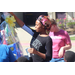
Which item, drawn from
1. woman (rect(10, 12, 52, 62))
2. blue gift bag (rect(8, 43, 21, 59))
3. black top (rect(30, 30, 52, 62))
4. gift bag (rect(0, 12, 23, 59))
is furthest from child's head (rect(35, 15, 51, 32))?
blue gift bag (rect(8, 43, 21, 59))

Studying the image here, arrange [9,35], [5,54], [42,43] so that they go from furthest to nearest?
1. [9,35]
2. [42,43]
3. [5,54]

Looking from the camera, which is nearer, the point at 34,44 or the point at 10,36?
the point at 34,44

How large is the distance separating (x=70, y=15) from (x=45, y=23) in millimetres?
13829

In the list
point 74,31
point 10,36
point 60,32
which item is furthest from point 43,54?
point 74,31

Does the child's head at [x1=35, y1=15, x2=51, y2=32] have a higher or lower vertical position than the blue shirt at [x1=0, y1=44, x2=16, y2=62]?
higher

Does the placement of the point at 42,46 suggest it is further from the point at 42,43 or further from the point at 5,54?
the point at 5,54

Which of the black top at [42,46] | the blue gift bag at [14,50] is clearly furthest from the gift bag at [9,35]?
the black top at [42,46]

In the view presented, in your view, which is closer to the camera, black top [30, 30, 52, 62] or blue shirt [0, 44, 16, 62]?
blue shirt [0, 44, 16, 62]

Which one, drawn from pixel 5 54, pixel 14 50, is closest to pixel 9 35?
pixel 14 50

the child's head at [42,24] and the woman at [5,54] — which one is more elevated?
the child's head at [42,24]

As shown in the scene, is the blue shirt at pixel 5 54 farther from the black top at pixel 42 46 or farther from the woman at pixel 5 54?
the black top at pixel 42 46

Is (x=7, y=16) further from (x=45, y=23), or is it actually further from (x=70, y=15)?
(x=70, y=15)

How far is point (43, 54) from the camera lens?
1.81 m

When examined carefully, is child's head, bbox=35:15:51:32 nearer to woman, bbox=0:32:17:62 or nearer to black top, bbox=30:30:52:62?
black top, bbox=30:30:52:62
